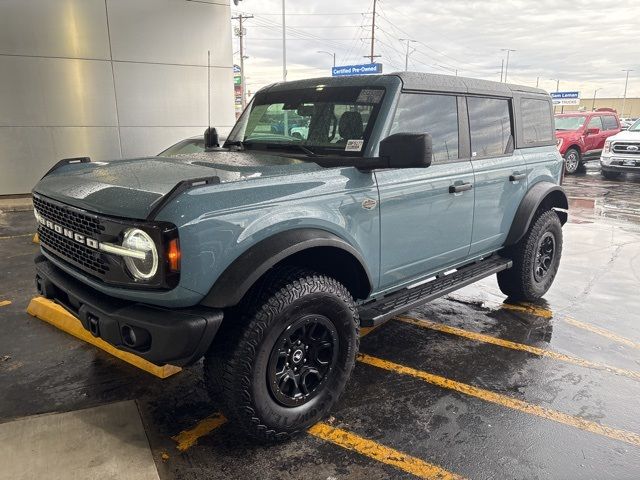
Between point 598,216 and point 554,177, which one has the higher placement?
point 554,177

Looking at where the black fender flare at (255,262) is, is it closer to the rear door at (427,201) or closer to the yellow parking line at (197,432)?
the rear door at (427,201)

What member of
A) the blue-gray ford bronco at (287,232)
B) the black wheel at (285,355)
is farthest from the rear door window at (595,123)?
the black wheel at (285,355)

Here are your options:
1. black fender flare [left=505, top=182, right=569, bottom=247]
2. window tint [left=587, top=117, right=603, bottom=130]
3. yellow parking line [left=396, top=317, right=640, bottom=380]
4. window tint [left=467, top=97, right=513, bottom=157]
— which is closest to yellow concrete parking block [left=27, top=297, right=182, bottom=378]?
yellow parking line [left=396, top=317, right=640, bottom=380]

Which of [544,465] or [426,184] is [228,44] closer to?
[426,184]

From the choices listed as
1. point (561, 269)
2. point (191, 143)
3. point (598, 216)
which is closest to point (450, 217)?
point (561, 269)

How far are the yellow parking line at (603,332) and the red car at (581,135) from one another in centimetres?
1264

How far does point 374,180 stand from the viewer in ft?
9.71

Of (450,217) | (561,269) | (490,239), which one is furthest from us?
(561,269)

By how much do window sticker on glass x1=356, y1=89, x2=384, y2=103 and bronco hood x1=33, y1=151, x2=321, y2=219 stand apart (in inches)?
24.1

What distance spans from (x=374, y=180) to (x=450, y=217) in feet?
2.96

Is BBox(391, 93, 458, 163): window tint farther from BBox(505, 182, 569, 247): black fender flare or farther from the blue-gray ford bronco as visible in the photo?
BBox(505, 182, 569, 247): black fender flare

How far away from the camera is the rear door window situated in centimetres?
1598

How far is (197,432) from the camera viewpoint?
2779mm

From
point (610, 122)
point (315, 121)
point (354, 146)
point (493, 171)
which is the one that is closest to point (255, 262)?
point (354, 146)
